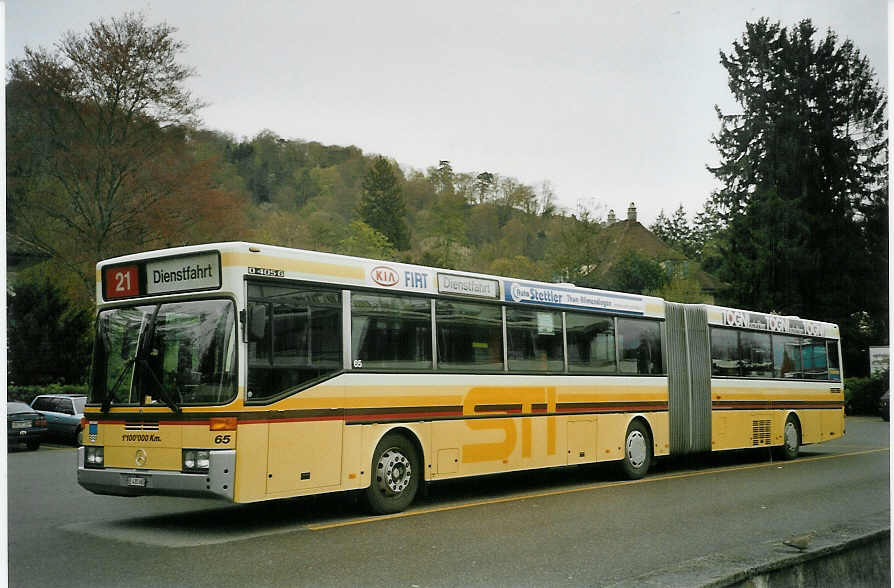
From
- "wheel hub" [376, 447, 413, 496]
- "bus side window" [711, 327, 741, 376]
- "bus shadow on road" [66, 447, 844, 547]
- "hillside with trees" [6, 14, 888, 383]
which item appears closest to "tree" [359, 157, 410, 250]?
"hillside with trees" [6, 14, 888, 383]

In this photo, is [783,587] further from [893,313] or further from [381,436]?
[381,436]

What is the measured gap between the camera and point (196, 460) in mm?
9023

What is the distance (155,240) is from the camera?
3138 cm

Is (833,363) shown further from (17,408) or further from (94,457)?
(17,408)

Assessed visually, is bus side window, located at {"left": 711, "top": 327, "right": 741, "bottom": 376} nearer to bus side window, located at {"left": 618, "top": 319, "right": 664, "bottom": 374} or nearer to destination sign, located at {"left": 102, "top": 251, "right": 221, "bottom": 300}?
bus side window, located at {"left": 618, "top": 319, "right": 664, "bottom": 374}

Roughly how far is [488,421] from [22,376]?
23391mm

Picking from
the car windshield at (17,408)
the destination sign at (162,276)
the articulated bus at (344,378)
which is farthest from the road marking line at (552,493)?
the car windshield at (17,408)

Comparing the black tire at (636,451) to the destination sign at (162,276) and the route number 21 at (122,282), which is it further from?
the route number 21 at (122,282)

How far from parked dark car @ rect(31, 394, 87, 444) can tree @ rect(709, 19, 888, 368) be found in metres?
19.6

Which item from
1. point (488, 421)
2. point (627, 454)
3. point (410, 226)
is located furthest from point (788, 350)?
point (410, 226)

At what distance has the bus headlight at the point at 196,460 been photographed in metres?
8.96

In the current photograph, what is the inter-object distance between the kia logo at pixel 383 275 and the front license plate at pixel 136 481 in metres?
3.25

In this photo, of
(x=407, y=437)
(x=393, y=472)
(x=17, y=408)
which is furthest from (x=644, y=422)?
(x=17, y=408)

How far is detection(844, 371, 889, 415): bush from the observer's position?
113 ft
